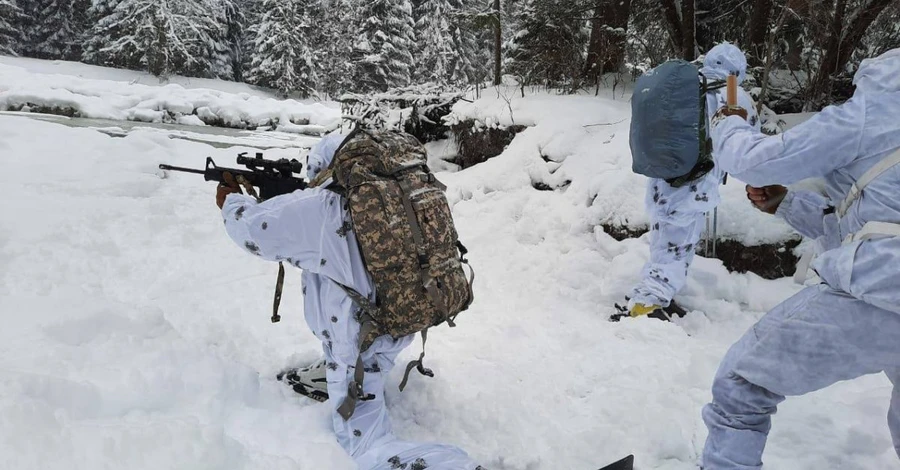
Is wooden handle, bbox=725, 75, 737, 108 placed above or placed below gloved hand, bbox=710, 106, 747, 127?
above

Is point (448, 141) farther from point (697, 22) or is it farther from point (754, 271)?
point (754, 271)

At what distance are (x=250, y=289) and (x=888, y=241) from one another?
4.11 m

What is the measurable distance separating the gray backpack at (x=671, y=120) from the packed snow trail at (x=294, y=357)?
1145 millimetres

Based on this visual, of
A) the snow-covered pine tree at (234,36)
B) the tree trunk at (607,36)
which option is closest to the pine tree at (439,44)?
the snow-covered pine tree at (234,36)

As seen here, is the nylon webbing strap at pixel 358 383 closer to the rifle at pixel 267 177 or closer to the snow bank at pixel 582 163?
the rifle at pixel 267 177

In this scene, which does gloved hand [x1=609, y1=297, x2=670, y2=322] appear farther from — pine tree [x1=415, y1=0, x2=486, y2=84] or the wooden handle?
pine tree [x1=415, y1=0, x2=486, y2=84]

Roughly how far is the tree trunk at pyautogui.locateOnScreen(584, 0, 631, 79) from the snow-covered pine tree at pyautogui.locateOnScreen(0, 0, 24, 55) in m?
32.2

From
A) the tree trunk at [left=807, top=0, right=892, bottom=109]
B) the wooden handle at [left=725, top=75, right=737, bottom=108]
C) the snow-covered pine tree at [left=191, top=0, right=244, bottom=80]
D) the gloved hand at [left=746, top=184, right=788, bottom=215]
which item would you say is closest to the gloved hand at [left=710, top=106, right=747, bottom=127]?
the wooden handle at [left=725, top=75, right=737, bottom=108]

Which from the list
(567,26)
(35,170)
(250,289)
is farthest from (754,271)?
(35,170)

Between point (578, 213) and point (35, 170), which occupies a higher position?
point (35, 170)

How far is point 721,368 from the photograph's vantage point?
6.11 feet

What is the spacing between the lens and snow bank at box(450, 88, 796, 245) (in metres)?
4.89

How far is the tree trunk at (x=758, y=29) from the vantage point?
665cm

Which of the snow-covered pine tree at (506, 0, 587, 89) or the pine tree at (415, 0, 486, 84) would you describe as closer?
the snow-covered pine tree at (506, 0, 587, 89)
